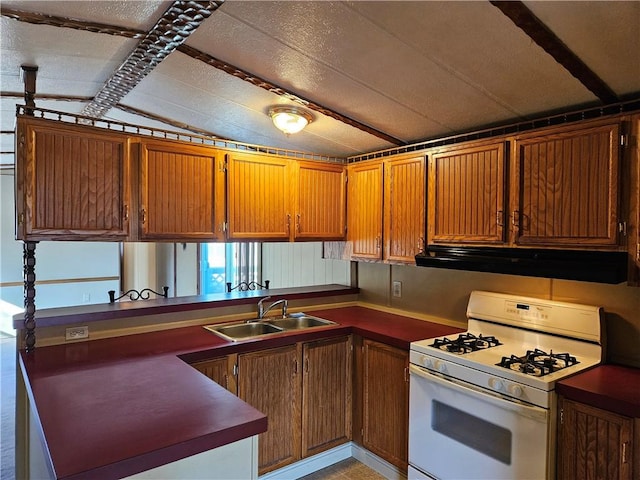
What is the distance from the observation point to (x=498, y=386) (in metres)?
1.99

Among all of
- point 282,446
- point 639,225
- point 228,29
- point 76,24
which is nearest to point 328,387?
point 282,446

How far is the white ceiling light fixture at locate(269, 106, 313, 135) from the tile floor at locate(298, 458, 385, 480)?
2.30 metres

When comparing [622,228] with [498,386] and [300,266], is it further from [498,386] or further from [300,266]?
[300,266]

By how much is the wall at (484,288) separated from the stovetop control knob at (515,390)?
675 millimetres

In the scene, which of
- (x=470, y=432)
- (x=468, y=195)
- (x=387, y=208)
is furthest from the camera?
(x=387, y=208)

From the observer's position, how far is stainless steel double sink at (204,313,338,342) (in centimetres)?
287

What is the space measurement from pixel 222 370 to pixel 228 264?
3.86 metres

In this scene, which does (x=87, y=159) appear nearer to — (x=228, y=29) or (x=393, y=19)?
(x=228, y=29)

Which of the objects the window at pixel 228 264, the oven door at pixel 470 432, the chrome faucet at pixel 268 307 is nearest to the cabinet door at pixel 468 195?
the oven door at pixel 470 432

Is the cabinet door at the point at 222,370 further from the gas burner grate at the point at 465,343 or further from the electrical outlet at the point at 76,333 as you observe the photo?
the gas burner grate at the point at 465,343

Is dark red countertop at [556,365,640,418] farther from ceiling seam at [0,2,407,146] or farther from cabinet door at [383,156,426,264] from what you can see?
ceiling seam at [0,2,407,146]

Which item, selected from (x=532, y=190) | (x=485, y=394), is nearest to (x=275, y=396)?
(x=485, y=394)

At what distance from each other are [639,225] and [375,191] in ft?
5.54

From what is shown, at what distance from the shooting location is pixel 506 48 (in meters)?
1.75
